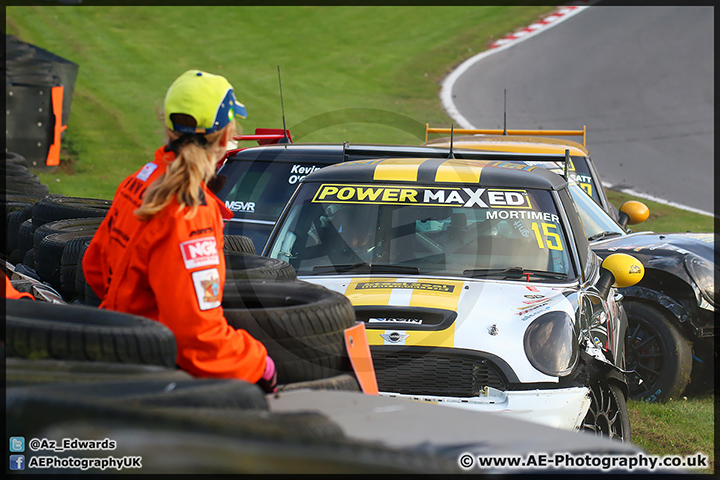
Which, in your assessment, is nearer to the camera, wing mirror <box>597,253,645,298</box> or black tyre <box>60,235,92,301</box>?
black tyre <box>60,235,92,301</box>

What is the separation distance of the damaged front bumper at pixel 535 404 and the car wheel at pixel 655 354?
2.20 m

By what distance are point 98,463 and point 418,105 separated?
69.9 feet

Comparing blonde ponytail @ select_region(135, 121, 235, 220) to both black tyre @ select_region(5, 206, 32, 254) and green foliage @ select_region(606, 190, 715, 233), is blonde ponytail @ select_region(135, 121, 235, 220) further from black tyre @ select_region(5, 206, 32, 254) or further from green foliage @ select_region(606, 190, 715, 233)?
green foliage @ select_region(606, 190, 715, 233)

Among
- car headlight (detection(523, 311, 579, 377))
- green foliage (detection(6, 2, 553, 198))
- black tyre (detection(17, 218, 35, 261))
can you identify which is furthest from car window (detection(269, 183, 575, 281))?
green foliage (detection(6, 2, 553, 198))

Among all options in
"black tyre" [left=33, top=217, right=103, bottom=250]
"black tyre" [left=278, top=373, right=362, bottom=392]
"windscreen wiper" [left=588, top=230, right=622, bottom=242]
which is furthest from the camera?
"windscreen wiper" [left=588, top=230, right=622, bottom=242]

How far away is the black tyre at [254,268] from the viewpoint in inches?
147

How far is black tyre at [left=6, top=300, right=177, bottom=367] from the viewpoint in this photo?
2342 millimetres

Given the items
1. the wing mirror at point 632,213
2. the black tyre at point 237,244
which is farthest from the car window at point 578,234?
the wing mirror at point 632,213

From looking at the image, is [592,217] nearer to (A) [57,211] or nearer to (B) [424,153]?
(B) [424,153]

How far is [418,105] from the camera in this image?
22.5 meters

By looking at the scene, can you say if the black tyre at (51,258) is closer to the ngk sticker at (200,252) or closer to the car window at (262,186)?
the car window at (262,186)

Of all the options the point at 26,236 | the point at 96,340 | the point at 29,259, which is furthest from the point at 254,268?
the point at 26,236

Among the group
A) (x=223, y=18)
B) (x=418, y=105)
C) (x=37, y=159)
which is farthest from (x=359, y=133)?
(x=223, y=18)

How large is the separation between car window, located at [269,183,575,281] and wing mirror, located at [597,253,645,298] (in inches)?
10.6
